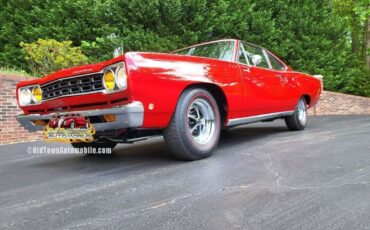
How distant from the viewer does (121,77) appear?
3273 mm

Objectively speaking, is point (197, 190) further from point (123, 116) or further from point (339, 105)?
point (339, 105)

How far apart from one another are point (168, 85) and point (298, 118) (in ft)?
12.0

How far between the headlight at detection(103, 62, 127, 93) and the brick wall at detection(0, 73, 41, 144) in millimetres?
4189

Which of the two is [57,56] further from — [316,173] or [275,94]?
[316,173]

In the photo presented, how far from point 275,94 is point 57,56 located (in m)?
6.03

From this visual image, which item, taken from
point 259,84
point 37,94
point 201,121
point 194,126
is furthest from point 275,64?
point 37,94

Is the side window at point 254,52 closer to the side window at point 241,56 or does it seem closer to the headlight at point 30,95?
the side window at point 241,56

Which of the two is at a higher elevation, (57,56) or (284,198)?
(57,56)

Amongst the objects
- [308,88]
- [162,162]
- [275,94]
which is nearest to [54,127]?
[162,162]

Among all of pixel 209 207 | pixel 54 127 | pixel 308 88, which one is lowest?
pixel 209 207

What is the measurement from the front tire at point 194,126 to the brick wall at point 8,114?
4.29 m

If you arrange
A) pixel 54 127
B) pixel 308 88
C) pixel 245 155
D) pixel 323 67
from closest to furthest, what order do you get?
pixel 54 127
pixel 245 155
pixel 308 88
pixel 323 67

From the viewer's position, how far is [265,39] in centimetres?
1202

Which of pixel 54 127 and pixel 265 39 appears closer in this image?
pixel 54 127
